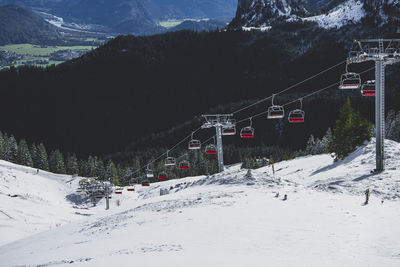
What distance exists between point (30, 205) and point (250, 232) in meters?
38.6

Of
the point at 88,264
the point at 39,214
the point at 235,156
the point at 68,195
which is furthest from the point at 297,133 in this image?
the point at 88,264

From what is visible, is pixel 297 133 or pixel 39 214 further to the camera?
pixel 297 133

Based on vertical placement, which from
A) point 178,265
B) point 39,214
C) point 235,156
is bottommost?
point 235,156

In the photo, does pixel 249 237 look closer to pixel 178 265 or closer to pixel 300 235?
pixel 300 235

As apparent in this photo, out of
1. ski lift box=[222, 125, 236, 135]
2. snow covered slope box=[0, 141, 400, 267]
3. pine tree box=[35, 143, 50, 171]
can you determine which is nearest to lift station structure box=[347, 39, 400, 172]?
snow covered slope box=[0, 141, 400, 267]

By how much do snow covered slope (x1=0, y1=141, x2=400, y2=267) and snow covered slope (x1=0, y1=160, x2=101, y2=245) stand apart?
14.4 m

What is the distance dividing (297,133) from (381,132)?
6475 inches

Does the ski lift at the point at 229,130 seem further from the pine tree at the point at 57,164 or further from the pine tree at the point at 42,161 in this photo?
the pine tree at the point at 42,161

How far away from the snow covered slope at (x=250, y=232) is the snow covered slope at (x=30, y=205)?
1441 centimetres

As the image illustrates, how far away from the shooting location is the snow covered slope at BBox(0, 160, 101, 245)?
37.5 meters

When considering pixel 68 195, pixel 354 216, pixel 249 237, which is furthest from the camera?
pixel 68 195

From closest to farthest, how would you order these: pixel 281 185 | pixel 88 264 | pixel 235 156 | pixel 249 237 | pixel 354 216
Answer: pixel 88 264
pixel 249 237
pixel 354 216
pixel 281 185
pixel 235 156

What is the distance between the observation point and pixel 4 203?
4284 centimetres

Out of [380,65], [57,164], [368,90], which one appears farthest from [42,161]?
[380,65]
